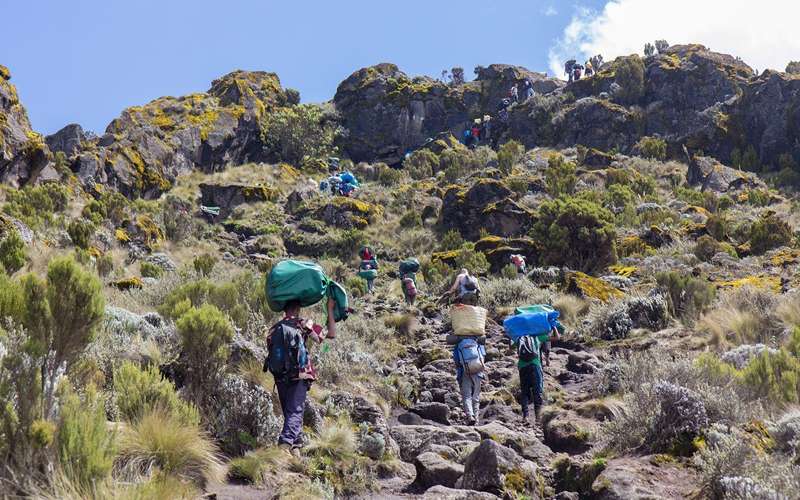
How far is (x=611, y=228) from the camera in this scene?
59.6 ft

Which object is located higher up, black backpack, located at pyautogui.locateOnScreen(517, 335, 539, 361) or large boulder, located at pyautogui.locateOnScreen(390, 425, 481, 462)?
black backpack, located at pyautogui.locateOnScreen(517, 335, 539, 361)

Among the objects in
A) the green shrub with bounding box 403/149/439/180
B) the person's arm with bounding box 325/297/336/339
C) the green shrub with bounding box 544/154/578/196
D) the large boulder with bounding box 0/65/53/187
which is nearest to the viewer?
the person's arm with bounding box 325/297/336/339

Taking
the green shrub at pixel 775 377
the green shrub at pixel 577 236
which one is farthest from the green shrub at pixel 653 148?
the green shrub at pixel 775 377

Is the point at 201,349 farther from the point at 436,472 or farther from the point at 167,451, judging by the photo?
the point at 436,472

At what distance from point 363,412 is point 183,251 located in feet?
54.1

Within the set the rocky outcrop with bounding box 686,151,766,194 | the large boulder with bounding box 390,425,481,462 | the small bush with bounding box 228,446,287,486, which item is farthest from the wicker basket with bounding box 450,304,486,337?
the rocky outcrop with bounding box 686,151,766,194

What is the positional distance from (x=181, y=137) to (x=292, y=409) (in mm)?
31188

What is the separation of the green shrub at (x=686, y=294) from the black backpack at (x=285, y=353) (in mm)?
7557

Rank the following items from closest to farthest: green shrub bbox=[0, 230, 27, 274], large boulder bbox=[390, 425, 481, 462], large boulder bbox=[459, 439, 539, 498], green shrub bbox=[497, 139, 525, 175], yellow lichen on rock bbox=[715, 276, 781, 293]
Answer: large boulder bbox=[459, 439, 539, 498], large boulder bbox=[390, 425, 481, 462], green shrub bbox=[0, 230, 27, 274], yellow lichen on rock bbox=[715, 276, 781, 293], green shrub bbox=[497, 139, 525, 175]

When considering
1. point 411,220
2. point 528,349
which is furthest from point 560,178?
point 528,349

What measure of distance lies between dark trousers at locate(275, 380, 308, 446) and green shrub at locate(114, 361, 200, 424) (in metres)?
0.68

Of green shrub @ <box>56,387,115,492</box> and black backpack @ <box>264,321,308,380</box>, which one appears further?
black backpack @ <box>264,321,308,380</box>

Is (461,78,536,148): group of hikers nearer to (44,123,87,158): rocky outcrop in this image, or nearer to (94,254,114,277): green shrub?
(44,123,87,158): rocky outcrop

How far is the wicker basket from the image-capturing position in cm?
728
